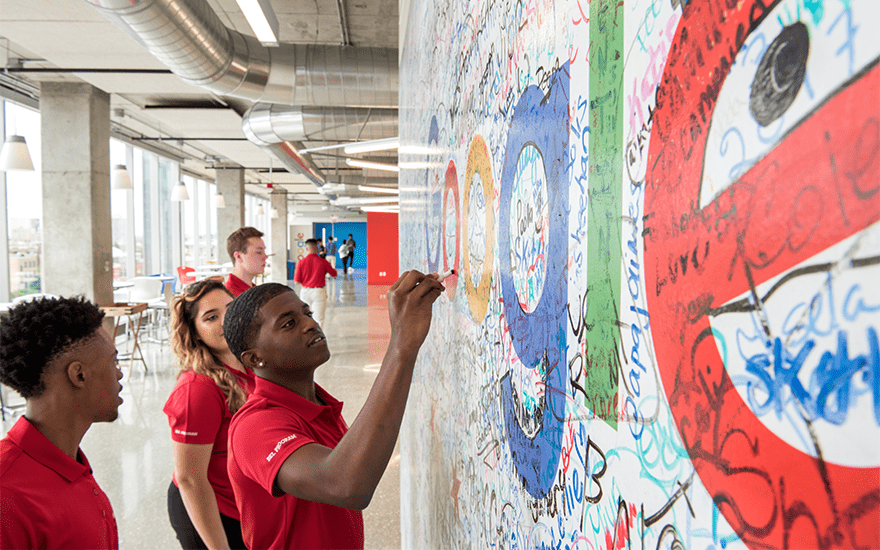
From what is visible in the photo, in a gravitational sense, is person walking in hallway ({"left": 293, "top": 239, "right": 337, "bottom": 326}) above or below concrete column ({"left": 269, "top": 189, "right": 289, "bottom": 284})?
below

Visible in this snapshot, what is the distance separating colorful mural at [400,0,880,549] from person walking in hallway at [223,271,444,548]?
0.26 m

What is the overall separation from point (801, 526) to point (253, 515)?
1380 millimetres

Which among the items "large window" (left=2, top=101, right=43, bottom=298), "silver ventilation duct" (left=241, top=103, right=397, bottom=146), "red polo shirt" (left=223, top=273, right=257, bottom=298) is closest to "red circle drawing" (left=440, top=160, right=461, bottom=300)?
"red polo shirt" (left=223, top=273, right=257, bottom=298)

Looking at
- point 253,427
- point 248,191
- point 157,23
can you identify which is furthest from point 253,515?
point 248,191

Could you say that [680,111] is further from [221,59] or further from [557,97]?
[221,59]

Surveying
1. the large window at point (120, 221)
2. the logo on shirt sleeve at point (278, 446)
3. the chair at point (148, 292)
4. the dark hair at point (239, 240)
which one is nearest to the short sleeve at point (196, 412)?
the logo on shirt sleeve at point (278, 446)

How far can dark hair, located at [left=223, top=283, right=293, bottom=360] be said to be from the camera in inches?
54.7

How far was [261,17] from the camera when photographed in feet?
9.68

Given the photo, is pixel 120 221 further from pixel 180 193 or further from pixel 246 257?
pixel 246 257

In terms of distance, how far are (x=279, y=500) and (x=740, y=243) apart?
4.38 ft

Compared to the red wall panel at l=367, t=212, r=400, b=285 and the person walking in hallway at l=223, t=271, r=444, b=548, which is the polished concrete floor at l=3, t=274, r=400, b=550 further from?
the red wall panel at l=367, t=212, r=400, b=285

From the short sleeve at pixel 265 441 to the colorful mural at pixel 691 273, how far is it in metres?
0.50

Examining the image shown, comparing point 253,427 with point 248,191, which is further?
point 248,191

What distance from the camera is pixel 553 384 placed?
0.58 m
